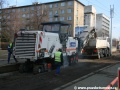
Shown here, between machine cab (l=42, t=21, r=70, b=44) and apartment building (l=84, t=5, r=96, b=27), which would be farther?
apartment building (l=84, t=5, r=96, b=27)

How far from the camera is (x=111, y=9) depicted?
A: 4966 cm

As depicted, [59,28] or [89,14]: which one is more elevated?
[89,14]

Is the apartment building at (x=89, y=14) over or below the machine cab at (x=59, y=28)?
over

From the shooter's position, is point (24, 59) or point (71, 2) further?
point (71, 2)

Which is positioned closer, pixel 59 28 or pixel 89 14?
pixel 59 28

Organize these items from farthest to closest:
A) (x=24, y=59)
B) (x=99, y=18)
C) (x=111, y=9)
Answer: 1. (x=99, y=18)
2. (x=111, y=9)
3. (x=24, y=59)

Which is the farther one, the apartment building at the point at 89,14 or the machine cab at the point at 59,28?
the apartment building at the point at 89,14

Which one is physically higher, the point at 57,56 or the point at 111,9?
the point at 111,9

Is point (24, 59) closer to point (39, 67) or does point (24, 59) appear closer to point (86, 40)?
point (39, 67)

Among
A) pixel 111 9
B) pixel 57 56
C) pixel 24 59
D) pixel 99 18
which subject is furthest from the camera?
pixel 99 18

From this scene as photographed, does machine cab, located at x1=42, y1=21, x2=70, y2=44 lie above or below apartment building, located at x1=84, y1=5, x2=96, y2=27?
below

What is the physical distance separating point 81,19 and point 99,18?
2307 centimetres

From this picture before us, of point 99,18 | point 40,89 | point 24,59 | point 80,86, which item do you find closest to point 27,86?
point 40,89

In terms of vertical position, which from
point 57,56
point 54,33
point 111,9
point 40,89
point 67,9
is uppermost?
point 67,9
